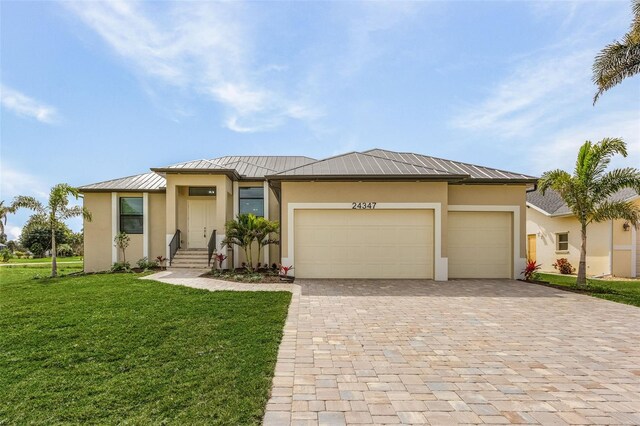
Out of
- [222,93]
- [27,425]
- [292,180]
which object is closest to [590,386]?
[27,425]

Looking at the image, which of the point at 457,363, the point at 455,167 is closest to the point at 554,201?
the point at 455,167

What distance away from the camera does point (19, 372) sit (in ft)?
12.6

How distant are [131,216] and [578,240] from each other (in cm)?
2219

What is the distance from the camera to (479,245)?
39.7ft

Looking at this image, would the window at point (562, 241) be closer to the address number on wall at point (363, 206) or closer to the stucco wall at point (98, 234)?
the address number on wall at point (363, 206)

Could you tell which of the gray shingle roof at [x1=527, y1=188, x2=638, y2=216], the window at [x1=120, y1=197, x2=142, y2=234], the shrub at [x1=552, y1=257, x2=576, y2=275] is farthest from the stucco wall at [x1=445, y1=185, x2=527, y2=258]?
the window at [x1=120, y1=197, x2=142, y2=234]

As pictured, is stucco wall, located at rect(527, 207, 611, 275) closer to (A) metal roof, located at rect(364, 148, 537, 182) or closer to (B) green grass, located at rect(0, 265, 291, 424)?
(A) metal roof, located at rect(364, 148, 537, 182)

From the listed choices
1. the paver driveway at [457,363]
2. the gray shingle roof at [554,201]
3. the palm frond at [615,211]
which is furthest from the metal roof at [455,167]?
the paver driveway at [457,363]

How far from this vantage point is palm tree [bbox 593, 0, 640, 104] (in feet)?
33.7

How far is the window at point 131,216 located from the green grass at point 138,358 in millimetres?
7390

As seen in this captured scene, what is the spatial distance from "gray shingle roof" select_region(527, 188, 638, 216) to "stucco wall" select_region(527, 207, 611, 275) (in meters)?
0.42

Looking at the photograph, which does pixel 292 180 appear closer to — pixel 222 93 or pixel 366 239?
pixel 366 239

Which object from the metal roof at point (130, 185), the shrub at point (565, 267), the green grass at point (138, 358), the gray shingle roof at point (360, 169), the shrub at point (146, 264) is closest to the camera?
the green grass at point (138, 358)

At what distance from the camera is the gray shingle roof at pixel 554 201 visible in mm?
15562
